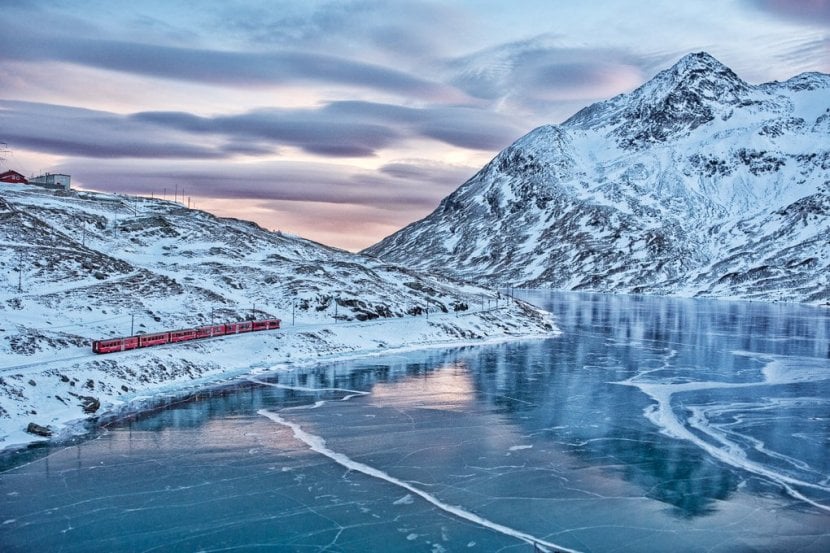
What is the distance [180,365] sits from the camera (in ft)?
208

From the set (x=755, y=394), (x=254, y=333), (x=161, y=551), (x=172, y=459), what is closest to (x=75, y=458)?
(x=172, y=459)

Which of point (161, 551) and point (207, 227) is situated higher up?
point (207, 227)

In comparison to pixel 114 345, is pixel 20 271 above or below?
above

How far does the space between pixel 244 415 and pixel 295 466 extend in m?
13.3

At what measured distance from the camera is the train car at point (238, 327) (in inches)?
3130

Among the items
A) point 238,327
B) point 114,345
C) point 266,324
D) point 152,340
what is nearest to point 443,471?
point 114,345

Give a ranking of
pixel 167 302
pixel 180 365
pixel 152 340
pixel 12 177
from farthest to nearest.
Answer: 1. pixel 12 177
2. pixel 167 302
3. pixel 152 340
4. pixel 180 365

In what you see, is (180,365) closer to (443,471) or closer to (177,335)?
(177,335)

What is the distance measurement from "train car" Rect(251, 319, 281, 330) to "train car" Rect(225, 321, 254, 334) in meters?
0.61

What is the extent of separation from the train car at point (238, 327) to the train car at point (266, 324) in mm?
612

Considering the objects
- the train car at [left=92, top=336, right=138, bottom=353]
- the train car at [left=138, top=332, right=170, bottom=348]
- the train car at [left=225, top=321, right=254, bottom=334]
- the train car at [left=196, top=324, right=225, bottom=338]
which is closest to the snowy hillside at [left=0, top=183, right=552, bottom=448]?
the train car at [left=92, top=336, right=138, bottom=353]

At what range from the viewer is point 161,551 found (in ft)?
84.1

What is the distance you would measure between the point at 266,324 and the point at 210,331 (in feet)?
36.0

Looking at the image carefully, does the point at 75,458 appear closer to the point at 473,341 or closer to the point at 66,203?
the point at 473,341
